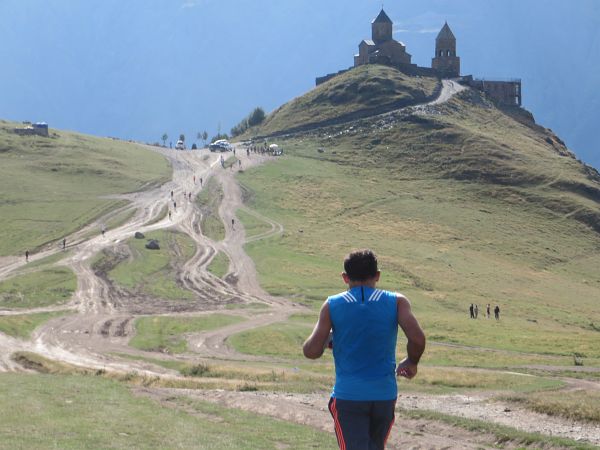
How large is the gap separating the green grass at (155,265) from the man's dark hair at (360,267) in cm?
5464

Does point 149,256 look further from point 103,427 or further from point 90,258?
point 103,427

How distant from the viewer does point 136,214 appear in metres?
99.2

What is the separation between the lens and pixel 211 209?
10662 cm

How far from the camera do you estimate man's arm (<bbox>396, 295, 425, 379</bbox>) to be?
10594 mm

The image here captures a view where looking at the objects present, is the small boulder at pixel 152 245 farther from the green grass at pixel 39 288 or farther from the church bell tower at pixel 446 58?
the church bell tower at pixel 446 58

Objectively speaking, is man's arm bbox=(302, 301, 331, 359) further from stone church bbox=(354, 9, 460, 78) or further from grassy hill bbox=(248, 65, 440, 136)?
stone church bbox=(354, 9, 460, 78)

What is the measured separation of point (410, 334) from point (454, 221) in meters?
103

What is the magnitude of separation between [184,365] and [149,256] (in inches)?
1606

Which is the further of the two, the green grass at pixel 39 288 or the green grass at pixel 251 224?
the green grass at pixel 251 224

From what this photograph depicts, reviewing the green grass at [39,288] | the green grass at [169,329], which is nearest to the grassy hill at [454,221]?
the green grass at [169,329]

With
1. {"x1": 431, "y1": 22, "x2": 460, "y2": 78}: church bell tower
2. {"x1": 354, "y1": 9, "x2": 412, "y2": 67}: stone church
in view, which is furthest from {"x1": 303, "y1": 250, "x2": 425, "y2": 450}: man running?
{"x1": 431, "y1": 22, "x2": 460, "y2": 78}: church bell tower

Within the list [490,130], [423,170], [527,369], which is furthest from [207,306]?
[490,130]

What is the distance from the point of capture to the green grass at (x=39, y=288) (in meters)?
60.2

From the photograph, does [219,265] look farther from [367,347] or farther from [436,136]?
[436,136]
